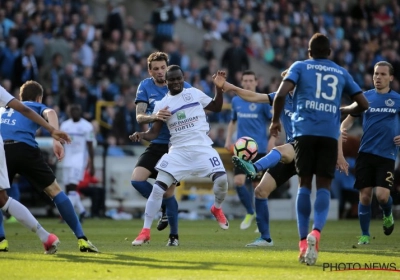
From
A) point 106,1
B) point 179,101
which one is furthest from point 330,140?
point 106,1


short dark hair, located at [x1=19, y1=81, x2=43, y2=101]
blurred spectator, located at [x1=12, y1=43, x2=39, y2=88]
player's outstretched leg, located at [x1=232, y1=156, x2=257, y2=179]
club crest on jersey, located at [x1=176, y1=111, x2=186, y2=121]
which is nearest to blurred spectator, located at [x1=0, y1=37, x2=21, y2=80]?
blurred spectator, located at [x1=12, y1=43, x2=39, y2=88]

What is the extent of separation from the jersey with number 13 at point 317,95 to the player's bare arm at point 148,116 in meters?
2.69

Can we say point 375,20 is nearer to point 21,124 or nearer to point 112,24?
point 112,24

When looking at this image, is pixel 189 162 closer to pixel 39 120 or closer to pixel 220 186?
pixel 220 186

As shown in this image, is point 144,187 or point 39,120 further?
point 144,187

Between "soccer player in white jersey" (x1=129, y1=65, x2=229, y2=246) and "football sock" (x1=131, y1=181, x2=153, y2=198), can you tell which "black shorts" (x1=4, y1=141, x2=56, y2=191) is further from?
"football sock" (x1=131, y1=181, x2=153, y2=198)

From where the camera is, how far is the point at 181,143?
41.8 feet

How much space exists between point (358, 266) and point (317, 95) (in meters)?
1.80

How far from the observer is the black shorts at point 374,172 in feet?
46.4

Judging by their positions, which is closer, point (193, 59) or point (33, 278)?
point (33, 278)

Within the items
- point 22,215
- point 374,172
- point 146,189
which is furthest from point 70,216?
point 374,172

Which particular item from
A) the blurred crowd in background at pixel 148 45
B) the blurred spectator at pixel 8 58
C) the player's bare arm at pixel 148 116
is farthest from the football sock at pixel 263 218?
the blurred spectator at pixel 8 58

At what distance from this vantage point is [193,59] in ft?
92.0

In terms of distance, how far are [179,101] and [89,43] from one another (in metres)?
13.4
